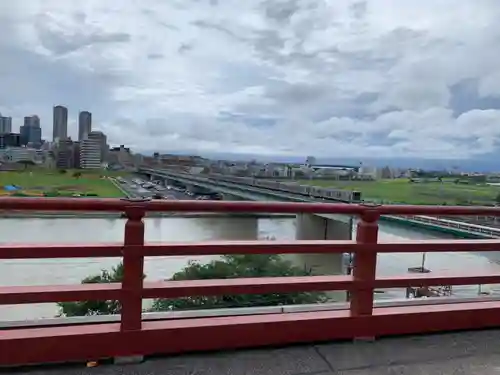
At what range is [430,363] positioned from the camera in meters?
3.06

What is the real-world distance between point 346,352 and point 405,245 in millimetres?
900

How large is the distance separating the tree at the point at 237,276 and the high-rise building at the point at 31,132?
9.58 feet

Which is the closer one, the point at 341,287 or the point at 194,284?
the point at 194,284

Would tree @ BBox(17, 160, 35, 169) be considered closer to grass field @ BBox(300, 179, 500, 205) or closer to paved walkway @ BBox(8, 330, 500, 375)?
paved walkway @ BBox(8, 330, 500, 375)

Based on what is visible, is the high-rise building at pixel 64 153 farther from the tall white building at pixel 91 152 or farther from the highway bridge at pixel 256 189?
the highway bridge at pixel 256 189

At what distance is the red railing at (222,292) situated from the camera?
265cm

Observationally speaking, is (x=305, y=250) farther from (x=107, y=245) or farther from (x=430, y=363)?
(x=107, y=245)

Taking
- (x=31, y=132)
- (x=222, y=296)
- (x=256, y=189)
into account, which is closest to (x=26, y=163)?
(x=31, y=132)

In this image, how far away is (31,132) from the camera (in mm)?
7621

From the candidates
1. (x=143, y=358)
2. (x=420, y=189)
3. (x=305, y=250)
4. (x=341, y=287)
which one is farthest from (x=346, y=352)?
(x=420, y=189)

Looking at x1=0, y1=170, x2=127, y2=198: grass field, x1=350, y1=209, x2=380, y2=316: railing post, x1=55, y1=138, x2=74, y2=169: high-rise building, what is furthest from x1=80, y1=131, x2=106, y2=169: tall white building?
x1=350, y1=209, x2=380, y2=316: railing post

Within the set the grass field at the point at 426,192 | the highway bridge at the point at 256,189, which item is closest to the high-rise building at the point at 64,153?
the highway bridge at the point at 256,189

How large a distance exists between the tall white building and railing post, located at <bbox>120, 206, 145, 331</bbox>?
365 centimetres

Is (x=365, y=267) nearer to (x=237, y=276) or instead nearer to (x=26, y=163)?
(x=237, y=276)
